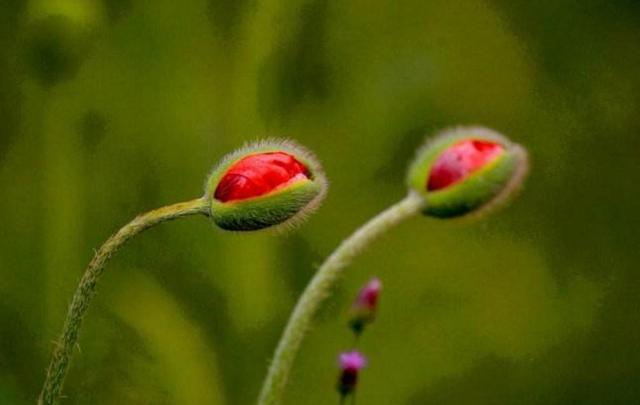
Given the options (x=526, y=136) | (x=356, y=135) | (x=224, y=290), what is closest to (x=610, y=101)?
(x=526, y=136)

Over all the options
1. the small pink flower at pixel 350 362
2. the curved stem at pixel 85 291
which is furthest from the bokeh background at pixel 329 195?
the curved stem at pixel 85 291

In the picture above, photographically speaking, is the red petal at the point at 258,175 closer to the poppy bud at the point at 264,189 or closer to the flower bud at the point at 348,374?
the poppy bud at the point at 264,189

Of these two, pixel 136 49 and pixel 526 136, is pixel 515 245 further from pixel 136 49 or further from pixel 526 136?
pixel 136 49

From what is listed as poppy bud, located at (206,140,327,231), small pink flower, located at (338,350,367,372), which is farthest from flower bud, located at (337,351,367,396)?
poppy bud, located at (206,140,327,231)

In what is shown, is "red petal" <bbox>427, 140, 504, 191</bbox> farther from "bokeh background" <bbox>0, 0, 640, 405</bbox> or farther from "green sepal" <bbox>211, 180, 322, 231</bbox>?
"bokeh background" <bbox>0, 0, 640, 405</bbox>

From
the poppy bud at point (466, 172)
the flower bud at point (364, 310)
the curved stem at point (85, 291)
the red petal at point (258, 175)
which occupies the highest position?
the poppy bud at point (466, 172)
